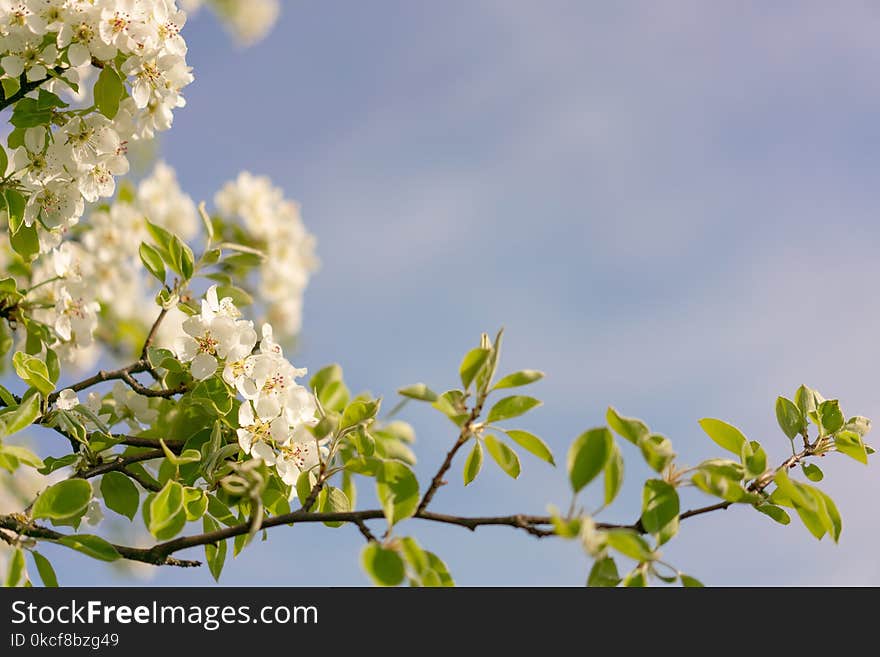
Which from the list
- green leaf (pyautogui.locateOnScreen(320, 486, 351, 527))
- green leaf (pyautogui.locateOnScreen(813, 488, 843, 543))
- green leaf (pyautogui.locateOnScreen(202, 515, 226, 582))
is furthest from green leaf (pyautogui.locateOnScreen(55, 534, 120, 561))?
green leaf (pyautogui.locateOnScreen(813, 488, 843, 543))

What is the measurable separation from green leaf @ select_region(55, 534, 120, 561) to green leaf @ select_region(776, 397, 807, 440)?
1052 mm

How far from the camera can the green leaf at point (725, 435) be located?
1.25 metres

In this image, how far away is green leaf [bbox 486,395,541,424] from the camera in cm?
114

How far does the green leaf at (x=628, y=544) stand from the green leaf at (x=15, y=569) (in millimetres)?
821

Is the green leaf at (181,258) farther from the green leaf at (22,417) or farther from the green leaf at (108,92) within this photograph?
the green leaf at (22,417)

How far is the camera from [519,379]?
3.69ft

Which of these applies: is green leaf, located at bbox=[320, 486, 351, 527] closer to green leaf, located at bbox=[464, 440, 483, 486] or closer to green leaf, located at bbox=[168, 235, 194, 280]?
green leaf, located at bbox=[464, 440, 483, 486]

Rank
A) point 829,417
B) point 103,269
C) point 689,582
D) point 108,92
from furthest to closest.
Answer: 1. point 103,269
2. point 108,92
3. point 829,417
4. point 689,582

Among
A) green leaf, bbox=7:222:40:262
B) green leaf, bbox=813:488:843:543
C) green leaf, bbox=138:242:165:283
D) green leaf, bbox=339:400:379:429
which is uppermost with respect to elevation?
green leaf, bbox=7:222:40:262

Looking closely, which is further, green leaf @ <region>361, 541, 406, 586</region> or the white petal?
the white petal

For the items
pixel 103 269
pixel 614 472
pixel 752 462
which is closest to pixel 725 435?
pixel 752 462

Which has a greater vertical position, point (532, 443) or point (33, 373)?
point (33, 373)

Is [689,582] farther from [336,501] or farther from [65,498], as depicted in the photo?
[65,498]

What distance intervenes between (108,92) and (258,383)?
0.68 metres
